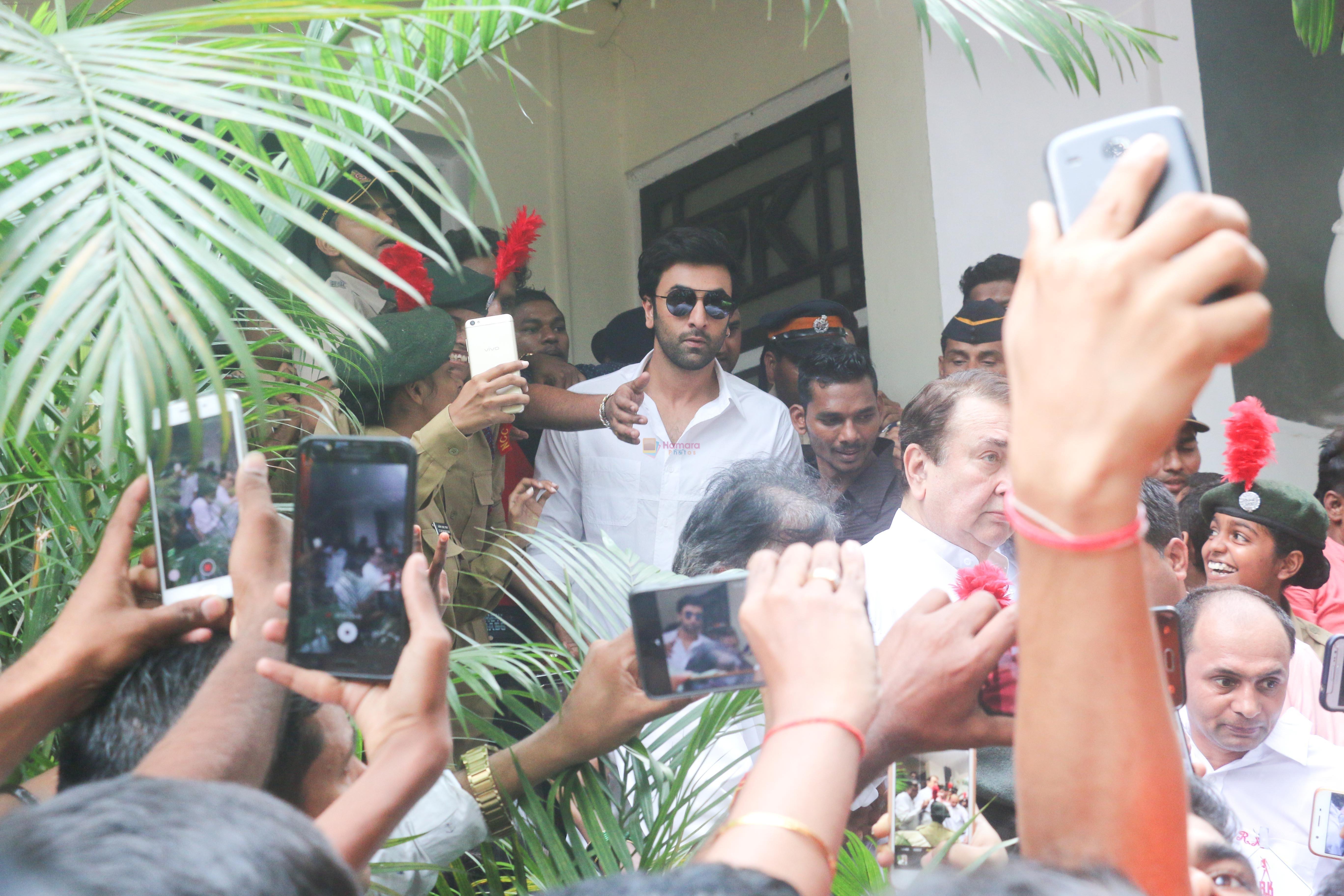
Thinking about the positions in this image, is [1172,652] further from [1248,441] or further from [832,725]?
[1248,441]

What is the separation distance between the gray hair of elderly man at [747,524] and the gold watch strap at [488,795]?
68 centimetres

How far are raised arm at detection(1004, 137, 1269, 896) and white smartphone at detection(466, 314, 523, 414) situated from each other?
206 centimetres

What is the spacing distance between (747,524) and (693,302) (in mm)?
1606

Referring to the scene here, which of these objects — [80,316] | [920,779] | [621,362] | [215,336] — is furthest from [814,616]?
[621,362]

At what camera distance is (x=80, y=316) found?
38.5 inches

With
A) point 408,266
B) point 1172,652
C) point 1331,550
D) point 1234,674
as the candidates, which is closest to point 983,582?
point 1172,652

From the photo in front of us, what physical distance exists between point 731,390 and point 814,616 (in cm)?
306

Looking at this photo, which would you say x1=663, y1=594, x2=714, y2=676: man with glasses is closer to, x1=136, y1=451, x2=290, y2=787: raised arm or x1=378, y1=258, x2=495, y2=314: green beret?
x1=136, y1=451, x2=290, y2=787: raised arm

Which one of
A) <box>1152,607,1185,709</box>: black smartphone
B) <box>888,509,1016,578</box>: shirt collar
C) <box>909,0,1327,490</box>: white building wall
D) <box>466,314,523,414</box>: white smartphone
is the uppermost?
<box>909,0,1327,490</box>: white building wall

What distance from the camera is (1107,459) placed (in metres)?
0.65

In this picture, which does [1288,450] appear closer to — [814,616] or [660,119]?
[660,119]

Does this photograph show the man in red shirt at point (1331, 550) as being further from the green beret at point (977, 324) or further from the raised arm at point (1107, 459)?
the raised arm at point (1107, 459)

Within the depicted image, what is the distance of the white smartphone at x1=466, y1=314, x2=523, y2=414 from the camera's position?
2.72 meters

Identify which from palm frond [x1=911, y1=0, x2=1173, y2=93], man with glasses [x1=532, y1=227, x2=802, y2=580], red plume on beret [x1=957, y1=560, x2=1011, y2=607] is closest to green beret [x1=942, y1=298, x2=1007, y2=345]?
man with glasses [x1=532, y1=227, x2=802, y2=580]
